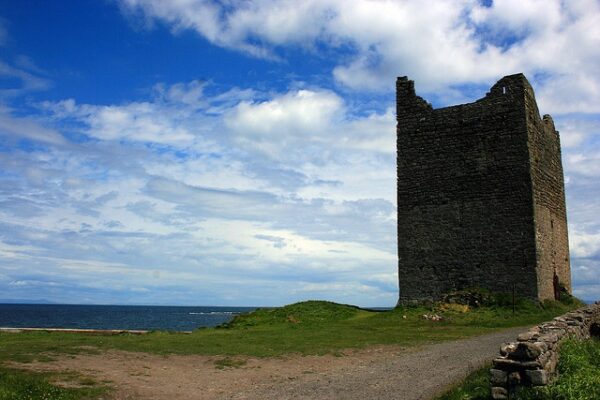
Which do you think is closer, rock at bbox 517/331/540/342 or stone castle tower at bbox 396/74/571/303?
rock at bbox 517/331/540/342

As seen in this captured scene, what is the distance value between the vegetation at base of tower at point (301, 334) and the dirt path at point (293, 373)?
93cm

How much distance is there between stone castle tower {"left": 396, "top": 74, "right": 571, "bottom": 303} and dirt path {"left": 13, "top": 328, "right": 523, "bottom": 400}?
9.53 metres

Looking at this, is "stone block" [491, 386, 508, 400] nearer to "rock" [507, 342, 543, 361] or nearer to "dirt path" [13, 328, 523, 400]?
"rock" [507, 342, 543, 361]

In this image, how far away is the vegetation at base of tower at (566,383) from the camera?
26.7 feet

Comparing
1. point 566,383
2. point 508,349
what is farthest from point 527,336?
point 566,383

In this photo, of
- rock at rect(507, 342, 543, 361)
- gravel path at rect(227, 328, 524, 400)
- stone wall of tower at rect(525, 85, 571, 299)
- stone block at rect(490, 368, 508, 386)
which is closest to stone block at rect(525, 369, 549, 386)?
rock at rect(507, 342, 543, 361)

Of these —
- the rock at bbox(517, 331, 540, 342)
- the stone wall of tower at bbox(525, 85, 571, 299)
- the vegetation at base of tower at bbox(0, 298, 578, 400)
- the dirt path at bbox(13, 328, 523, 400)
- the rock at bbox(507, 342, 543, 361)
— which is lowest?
the dirt path at bbox(13, 328, 523, 400)

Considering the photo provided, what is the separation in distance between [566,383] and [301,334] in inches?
507

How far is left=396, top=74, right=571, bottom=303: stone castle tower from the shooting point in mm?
25422

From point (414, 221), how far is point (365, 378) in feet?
54.5

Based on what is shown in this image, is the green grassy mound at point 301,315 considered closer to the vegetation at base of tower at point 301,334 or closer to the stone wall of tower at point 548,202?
the vegetation at base of tower at point 301,334

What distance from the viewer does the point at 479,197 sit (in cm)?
2655

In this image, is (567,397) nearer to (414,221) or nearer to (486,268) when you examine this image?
(486,268)

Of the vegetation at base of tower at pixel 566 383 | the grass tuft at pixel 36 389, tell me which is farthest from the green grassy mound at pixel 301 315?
the vegetation at base of tower at pixel 566 383
